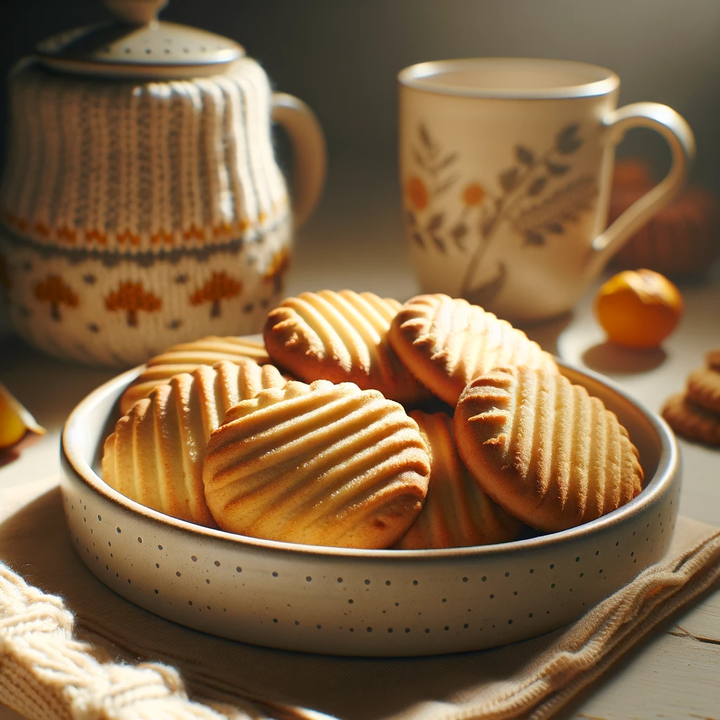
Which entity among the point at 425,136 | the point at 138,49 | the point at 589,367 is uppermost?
the point at 138,49

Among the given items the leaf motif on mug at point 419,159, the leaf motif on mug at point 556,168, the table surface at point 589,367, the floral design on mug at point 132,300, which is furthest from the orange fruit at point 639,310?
the floral design on mug at point 132,300

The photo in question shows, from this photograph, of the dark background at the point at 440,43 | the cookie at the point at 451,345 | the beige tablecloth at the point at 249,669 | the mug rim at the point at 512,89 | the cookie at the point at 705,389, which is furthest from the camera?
the dark background at the point at 440,43

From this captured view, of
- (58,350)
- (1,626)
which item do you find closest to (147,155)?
(58,350)

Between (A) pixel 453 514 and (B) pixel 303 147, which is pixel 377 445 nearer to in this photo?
(A) pixel 453 514

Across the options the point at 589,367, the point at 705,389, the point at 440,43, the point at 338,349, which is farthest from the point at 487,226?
the point at 440,43

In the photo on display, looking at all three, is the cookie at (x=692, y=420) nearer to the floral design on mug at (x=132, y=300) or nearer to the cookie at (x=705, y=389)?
the cookie at (x=705, y=389)

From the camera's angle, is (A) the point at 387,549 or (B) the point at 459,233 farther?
(B) the point at 459,233

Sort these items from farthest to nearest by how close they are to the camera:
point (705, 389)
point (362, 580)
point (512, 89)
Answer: point (512, 89) < point (705, 389) < point (362, 580)
